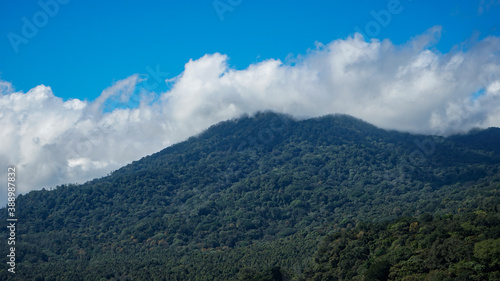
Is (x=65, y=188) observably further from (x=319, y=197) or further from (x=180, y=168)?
(x=319, y=197)

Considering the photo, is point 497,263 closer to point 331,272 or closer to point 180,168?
point 331,272

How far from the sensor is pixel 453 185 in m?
150

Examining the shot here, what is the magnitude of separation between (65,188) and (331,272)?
144959 mm

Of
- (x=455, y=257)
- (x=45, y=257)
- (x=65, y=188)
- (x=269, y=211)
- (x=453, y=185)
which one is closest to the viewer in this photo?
(x=455, y=257)

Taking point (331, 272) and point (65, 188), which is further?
point (65, 188)

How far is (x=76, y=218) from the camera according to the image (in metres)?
158

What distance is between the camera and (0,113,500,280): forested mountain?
53281 millimetres

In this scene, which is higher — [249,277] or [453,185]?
[453,185]

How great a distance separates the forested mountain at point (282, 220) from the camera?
53.3m

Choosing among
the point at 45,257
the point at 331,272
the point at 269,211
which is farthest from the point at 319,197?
the point at 331,272

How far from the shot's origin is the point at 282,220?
445ft

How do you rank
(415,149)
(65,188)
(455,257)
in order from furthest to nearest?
(415,149) → (65,188) → (455,257)

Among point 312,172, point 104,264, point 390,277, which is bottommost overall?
point 390,277

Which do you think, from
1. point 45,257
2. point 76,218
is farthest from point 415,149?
point 45,257
